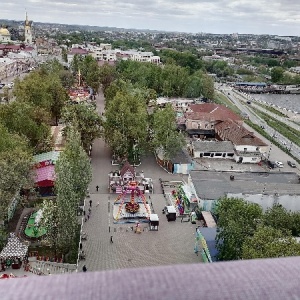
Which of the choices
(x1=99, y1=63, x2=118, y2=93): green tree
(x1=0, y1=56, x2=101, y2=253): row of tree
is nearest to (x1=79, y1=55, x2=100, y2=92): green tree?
(x1=99, y1=63, x2=118, y2=93): green tree

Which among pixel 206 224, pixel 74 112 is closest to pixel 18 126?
pixel 74 112

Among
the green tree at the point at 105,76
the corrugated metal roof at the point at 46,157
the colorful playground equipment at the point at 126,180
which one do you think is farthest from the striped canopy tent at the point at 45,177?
the green tree at the point at 105,76

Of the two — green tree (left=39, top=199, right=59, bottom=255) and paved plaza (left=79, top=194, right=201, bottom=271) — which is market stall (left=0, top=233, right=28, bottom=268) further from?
paved plaza (left=79, top=194, right=201, bottom=271)

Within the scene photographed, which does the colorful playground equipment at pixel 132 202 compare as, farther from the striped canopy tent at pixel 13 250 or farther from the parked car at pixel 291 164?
the parked car at pixel 291 164

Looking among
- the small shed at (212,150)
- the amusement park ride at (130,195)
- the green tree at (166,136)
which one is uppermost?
the green tree at (166,136)

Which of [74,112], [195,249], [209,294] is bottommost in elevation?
[195,249]

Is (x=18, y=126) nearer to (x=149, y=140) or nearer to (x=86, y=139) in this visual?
(x=86, y=139)

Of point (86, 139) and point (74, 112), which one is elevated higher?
point (74, 112)
